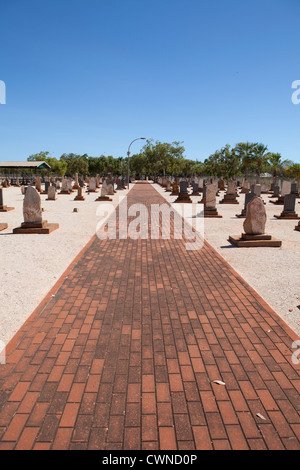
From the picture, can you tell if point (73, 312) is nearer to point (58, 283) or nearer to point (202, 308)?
point (58, 283)

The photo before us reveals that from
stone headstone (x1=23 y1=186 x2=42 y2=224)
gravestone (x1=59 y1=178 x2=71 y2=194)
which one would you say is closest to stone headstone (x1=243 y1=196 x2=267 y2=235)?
stone headstone (x1=23 y1=186 x2=42 y2=224)

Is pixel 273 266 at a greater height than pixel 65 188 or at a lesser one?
lesser

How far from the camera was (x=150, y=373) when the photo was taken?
10.2 feet

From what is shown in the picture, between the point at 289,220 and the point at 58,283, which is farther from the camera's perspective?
the point at 289,220

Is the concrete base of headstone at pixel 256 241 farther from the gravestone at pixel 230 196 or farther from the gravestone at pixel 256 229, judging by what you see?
the gravestone at pixel 230 196

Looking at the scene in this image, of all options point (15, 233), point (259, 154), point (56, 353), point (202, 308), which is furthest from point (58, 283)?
point (259, 154)

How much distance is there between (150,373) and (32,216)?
8513 millimetres

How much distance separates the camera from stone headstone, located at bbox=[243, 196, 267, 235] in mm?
8828

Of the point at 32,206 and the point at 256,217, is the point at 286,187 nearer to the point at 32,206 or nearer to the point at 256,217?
the point at 256,217

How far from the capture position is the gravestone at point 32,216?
10.0 meters

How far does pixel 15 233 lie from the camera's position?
1009cm

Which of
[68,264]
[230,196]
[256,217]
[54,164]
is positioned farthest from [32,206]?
[54,164]
